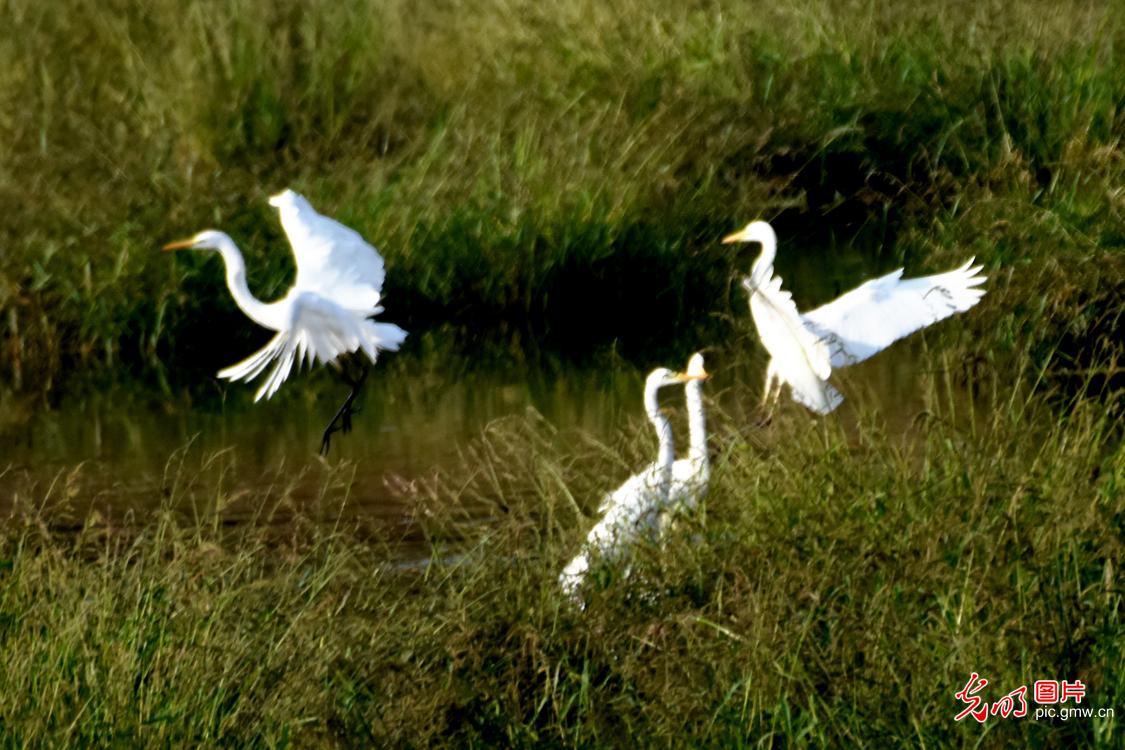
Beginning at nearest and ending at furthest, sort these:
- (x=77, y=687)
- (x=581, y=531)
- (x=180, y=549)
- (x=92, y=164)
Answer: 1. (x=77, y=687)
2. (x=180, y=549)
3. (x=581, y=531)
4. (x=92, y=164)

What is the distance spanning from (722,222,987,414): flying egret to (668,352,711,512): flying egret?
0.34 metres

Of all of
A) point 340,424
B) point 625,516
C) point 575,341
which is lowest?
point 575,341

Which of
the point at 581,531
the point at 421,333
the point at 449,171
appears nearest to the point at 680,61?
the point at 449,171

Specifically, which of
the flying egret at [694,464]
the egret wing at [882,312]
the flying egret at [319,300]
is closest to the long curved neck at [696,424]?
the flying egret at [694,464]

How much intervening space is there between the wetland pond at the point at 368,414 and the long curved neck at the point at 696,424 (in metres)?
1.19

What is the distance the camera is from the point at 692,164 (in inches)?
327

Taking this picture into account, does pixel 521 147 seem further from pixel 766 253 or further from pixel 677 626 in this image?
pixel 677 626

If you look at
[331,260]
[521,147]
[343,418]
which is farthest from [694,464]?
[521,147]

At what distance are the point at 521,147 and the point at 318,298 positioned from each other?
245 cm

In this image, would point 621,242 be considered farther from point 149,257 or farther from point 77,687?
point 77,687

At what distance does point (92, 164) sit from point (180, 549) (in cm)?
492

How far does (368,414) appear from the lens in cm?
680

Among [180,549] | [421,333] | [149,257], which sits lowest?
[421,333]

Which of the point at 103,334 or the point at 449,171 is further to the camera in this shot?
the point at 449,171
